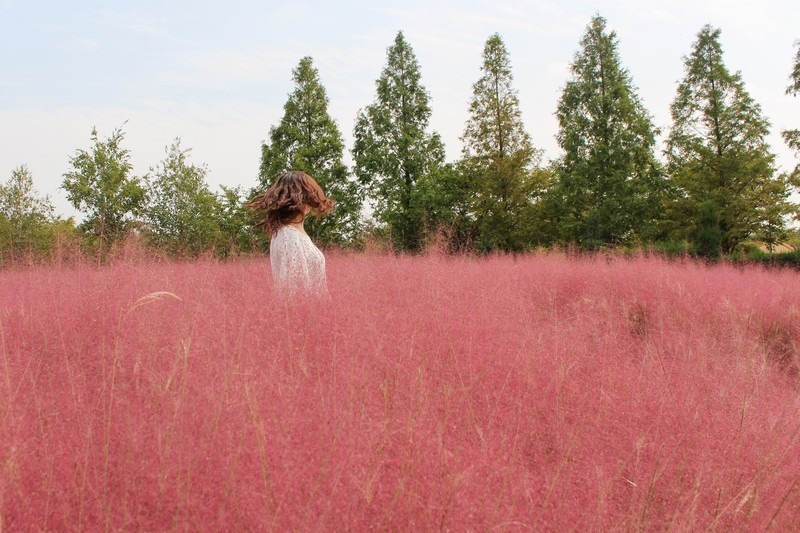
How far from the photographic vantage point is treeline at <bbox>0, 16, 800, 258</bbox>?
1853 centimetres

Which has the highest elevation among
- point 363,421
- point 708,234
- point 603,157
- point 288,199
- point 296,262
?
point 603,157

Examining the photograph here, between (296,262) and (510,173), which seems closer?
(296,262)

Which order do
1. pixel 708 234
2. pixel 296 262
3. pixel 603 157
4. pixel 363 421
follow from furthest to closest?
1. pixel 603 157
2. pixel 708 234
3. pixel 296 262
4. pixel 363 421

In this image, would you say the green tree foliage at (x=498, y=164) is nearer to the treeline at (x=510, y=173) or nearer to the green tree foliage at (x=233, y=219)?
the treeline at (x=510, y=173)

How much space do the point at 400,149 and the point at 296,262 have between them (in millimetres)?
18168

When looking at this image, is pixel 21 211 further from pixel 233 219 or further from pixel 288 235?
pixel 288 235

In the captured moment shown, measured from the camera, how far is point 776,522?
201 centimetres

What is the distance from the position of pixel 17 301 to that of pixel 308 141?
59.7 feet

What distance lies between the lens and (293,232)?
4.09 m

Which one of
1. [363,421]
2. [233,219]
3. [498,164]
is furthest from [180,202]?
[363,421]

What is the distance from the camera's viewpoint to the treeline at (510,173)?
18.5m

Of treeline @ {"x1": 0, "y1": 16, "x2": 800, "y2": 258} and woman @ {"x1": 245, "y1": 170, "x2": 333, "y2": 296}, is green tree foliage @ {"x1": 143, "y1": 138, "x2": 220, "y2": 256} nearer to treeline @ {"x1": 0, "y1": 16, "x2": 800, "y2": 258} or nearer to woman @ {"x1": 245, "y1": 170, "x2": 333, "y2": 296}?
treeline @ {"x1": 0, "y1": 16, "x2": 800, "y2": 258}

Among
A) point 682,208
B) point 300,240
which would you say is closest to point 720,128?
point 682,208

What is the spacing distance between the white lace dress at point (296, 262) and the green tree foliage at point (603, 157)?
15.6 m
